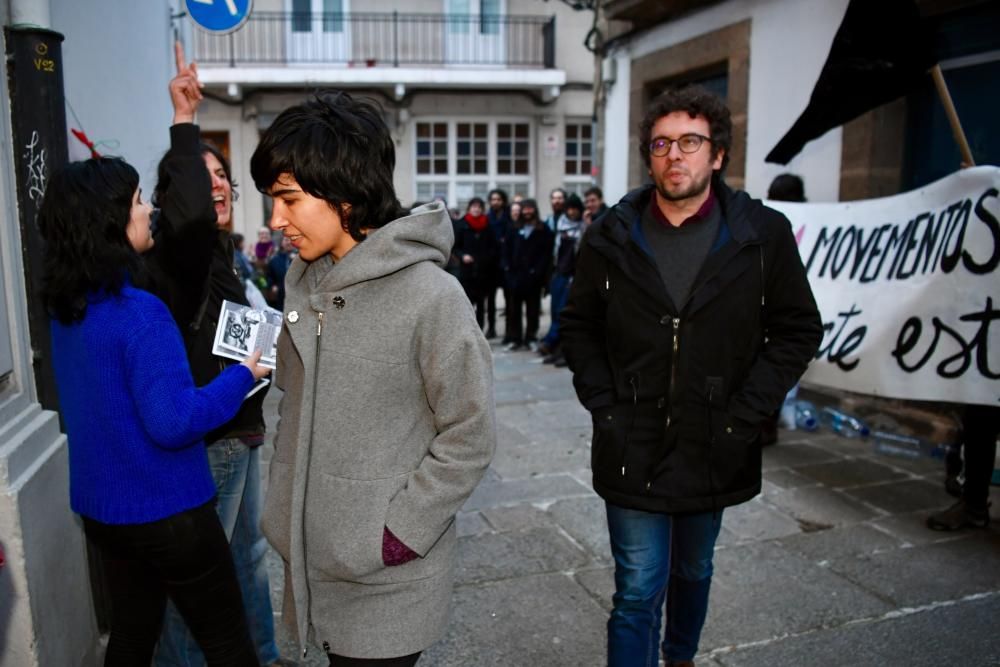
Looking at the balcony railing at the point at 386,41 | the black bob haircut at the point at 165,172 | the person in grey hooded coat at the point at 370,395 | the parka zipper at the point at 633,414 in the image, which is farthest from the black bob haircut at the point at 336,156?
the balcony railing at the point at 386,41

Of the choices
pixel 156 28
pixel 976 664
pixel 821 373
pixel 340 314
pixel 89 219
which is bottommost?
pixel 976 664

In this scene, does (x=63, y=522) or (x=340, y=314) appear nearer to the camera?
(x=340, y=314)

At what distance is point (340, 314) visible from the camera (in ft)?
5.49

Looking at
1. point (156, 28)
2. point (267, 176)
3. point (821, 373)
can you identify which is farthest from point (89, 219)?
point (821, 373)

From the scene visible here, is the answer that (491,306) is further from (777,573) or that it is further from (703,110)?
(703,110)

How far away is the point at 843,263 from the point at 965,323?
3.07 ft

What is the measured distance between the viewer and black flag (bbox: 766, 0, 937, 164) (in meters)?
4.14

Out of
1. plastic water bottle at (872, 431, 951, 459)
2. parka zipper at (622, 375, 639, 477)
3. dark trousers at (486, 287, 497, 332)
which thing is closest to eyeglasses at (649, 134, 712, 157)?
parka zipper at (622, 375, 639, 477)

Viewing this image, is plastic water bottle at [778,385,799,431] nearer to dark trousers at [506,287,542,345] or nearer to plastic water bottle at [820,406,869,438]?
plastic water bottle at [820,406,869,438]

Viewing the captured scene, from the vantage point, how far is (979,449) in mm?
3908

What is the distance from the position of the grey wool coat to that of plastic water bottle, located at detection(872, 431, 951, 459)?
4295 millimetres

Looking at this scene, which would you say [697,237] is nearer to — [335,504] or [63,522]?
[335,504]

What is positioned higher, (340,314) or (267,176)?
(267,176)

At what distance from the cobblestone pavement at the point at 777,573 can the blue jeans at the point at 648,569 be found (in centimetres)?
53
